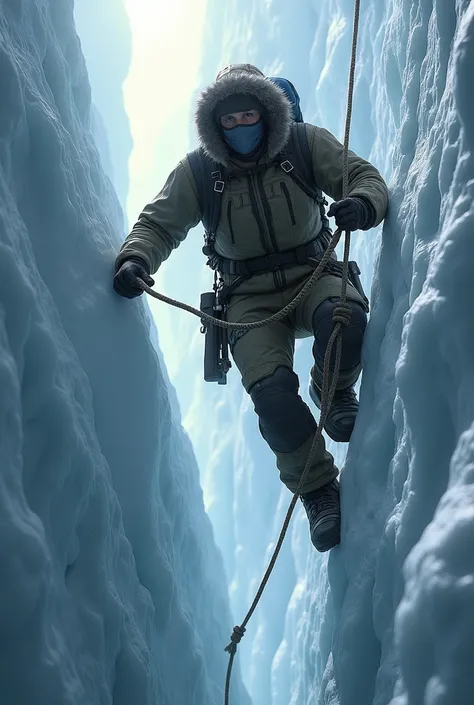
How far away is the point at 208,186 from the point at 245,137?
0.72ft

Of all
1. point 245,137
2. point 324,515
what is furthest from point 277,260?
point 324,515

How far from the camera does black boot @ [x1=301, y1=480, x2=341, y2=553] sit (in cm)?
197

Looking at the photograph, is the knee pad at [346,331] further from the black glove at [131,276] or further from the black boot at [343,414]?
the black glove at [131,276]

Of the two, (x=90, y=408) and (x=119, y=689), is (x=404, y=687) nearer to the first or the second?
(x=119, y=689)

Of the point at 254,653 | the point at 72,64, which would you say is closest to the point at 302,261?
the point at 72,64

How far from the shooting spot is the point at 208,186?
2291mm

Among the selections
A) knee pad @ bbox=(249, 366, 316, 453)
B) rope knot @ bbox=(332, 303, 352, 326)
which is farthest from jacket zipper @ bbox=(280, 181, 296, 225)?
knee pad @ bbox=(249, 366, 316, 453)

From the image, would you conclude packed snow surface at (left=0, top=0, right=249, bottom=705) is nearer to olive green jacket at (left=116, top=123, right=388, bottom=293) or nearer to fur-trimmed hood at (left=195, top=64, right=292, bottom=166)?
olive green jacket at (left=116, top=123, right=388, bottom=293)

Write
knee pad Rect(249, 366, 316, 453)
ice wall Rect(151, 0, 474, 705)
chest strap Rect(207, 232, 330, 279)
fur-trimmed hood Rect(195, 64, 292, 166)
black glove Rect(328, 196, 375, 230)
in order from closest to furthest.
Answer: ice wall Rect(151, 0, 474, 705) → black glove Rect(328, 196, 375, 230) → knee pad Rect(249, 366, 316, 453) → fur-trimmed hood Rect(195, 64, 292, 166) → chest strap Rect(207, 232, 330, 279)

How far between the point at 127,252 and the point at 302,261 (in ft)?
1.96

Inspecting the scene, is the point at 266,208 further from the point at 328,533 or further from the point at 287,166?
the point at 328,533

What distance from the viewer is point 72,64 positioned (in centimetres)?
393

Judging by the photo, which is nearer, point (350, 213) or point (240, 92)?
point (350, 213)

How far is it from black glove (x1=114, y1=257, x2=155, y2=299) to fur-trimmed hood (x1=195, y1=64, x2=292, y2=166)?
1.47 ft
